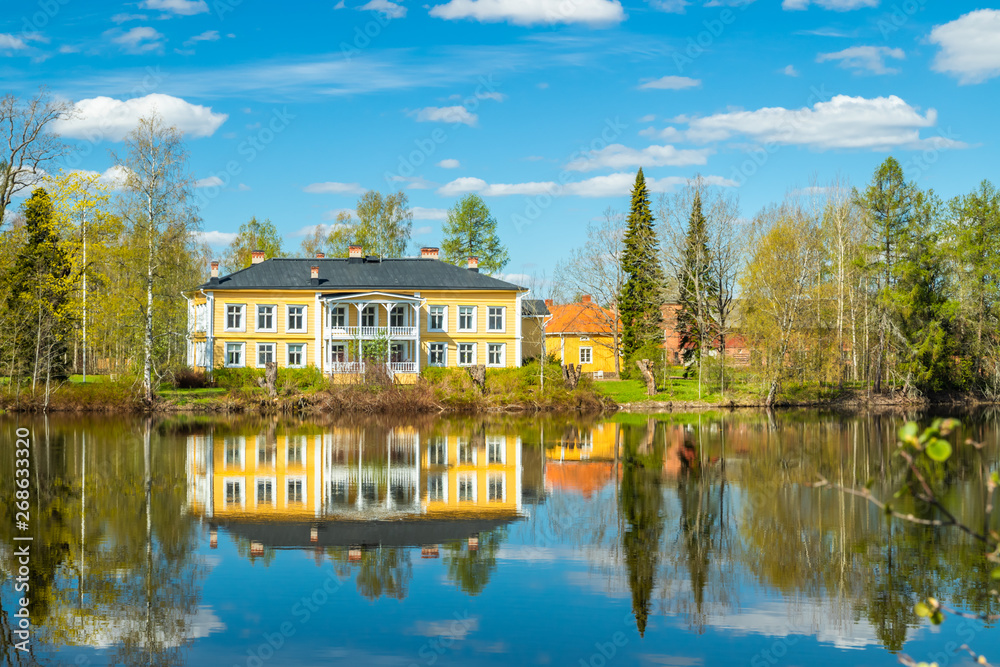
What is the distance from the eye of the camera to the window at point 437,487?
15962mm

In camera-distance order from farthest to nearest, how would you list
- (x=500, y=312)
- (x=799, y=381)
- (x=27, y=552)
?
(x=500, y=312) → (x=799, y=381) → (x=27, y=552)

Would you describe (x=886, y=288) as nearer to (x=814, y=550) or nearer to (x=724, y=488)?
(x=724, y=488)

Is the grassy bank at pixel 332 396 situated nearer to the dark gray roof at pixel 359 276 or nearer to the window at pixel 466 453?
the dark gray roof at pixel 359 276

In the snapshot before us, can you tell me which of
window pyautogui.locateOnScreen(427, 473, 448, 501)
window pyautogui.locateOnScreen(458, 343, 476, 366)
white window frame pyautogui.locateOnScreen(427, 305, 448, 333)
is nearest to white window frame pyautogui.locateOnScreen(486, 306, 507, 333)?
window pyautogui.locateOnScreen(458, 343, 476, 366)

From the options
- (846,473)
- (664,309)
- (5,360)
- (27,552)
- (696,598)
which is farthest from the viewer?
(664,309)

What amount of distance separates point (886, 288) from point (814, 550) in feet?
119

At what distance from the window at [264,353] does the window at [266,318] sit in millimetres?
843

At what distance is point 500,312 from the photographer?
4600 cm

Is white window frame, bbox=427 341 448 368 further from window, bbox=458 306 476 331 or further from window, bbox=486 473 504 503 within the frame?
window, bbox=486 473 504 503

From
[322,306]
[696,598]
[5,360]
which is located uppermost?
[322,306]

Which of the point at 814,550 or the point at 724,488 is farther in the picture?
the point at 724,488

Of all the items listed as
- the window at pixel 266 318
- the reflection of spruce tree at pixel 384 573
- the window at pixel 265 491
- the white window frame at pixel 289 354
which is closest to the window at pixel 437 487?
the window at pixel 265 491

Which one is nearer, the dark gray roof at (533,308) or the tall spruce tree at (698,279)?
the tall spruce tree at (698,279)

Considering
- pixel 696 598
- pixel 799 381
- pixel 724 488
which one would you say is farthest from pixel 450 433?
pixel 799 381
